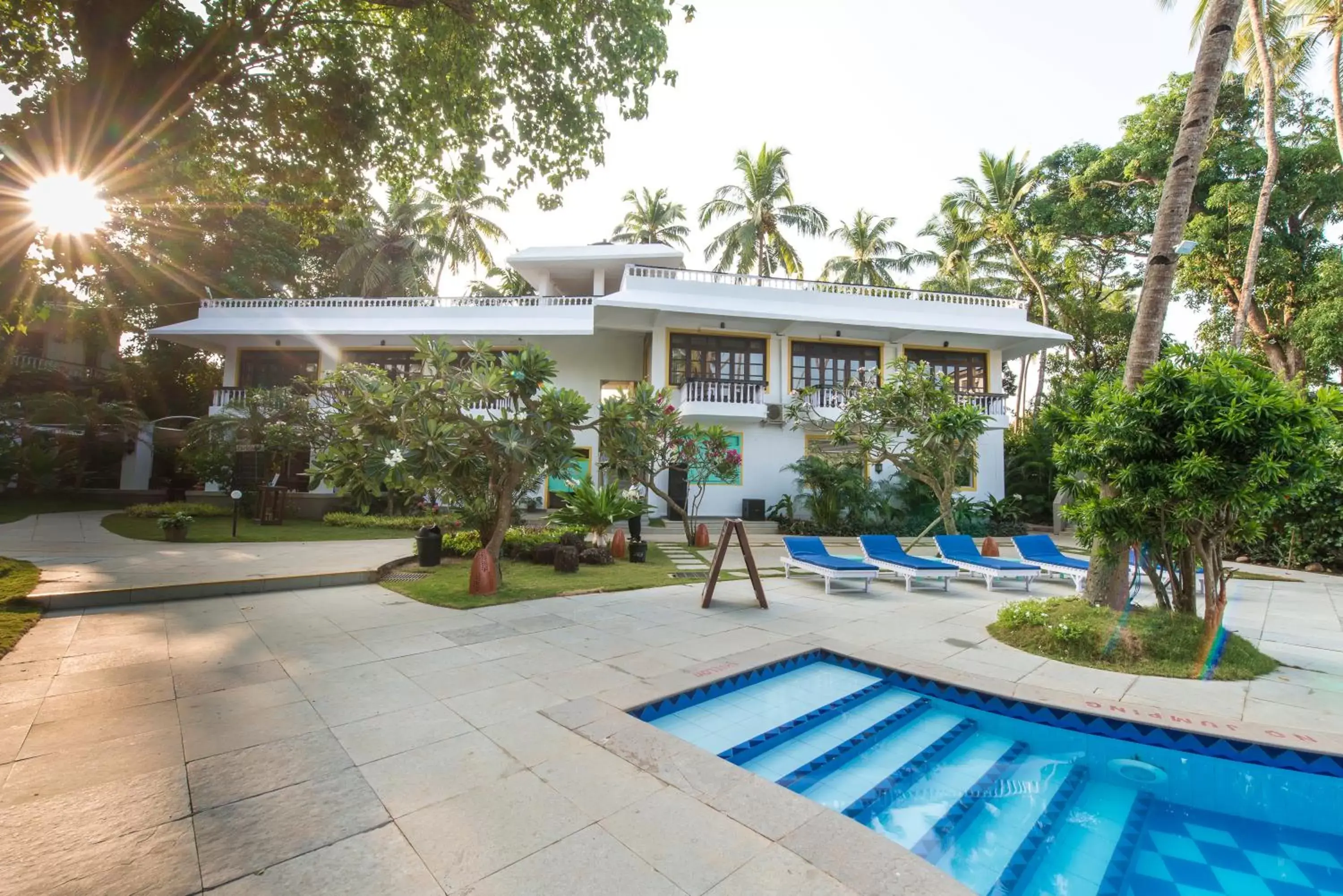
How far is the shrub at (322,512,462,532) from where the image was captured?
15.2m

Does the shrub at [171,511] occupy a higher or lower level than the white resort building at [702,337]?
lower

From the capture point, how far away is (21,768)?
2.95m

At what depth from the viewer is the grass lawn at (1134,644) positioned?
512 cm

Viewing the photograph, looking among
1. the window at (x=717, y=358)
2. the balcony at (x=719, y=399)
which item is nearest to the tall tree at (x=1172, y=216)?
the balcony at (x=719, y=399)

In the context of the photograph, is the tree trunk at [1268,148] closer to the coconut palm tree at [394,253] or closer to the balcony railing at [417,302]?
the balcony railing at [417,302]

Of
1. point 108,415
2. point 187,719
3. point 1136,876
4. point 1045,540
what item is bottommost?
point 1136,876

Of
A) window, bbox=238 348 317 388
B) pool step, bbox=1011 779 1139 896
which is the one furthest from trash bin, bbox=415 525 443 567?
window, bbox=238 348 317 388

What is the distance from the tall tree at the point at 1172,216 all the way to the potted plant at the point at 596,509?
739cm

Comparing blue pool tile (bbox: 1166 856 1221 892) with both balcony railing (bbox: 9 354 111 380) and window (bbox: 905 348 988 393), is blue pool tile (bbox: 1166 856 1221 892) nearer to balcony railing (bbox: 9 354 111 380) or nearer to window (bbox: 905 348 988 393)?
window (bbox: 905 348 988 393)

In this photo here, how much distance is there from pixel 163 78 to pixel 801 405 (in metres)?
15.3

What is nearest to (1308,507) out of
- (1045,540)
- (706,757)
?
(1045,540)

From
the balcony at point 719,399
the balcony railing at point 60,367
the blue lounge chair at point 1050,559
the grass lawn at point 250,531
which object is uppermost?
the balcony railing at point 60,367

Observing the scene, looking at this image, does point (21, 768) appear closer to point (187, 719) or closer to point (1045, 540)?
point (187, 719)

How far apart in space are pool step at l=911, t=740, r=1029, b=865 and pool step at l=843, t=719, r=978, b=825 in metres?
0.28
